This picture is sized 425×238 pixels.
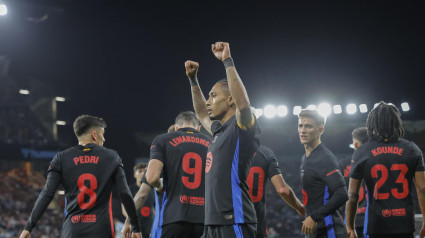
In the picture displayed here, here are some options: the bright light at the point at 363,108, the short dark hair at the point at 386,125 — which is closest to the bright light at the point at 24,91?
the bright light at the point at 363,108

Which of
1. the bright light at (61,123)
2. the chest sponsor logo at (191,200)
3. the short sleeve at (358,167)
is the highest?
the bright light at (61,123)

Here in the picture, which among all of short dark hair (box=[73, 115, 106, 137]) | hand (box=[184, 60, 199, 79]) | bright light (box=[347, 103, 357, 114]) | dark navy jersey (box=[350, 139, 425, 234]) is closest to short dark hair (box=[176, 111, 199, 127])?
hand (box=[184, 60, 199, 79])

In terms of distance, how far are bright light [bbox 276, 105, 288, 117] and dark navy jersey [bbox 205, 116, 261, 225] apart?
20529 mm

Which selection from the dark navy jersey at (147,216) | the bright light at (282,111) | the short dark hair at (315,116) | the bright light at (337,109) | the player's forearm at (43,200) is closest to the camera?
the player's forearm at (43,200)

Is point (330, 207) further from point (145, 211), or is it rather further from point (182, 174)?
point (145, 211)

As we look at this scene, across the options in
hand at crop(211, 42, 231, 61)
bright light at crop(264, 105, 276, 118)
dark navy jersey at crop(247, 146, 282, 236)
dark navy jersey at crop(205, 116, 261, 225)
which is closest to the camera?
dark navy jersey at crop(205, 116, 261, 225)

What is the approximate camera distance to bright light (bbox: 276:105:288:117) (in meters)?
24.1

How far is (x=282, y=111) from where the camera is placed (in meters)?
24.2

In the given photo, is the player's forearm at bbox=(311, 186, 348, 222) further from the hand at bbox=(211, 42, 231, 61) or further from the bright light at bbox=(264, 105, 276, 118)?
the bright light at bbox=(264, 105, 276, 118)

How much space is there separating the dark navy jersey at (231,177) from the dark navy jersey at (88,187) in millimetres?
1775

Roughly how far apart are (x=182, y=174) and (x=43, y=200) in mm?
1460

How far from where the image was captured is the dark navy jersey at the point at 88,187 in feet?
17.1

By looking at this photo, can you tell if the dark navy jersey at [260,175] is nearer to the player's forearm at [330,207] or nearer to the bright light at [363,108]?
the player's forearm at [330,207]

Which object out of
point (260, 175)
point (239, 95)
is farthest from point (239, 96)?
point (260, 175)
